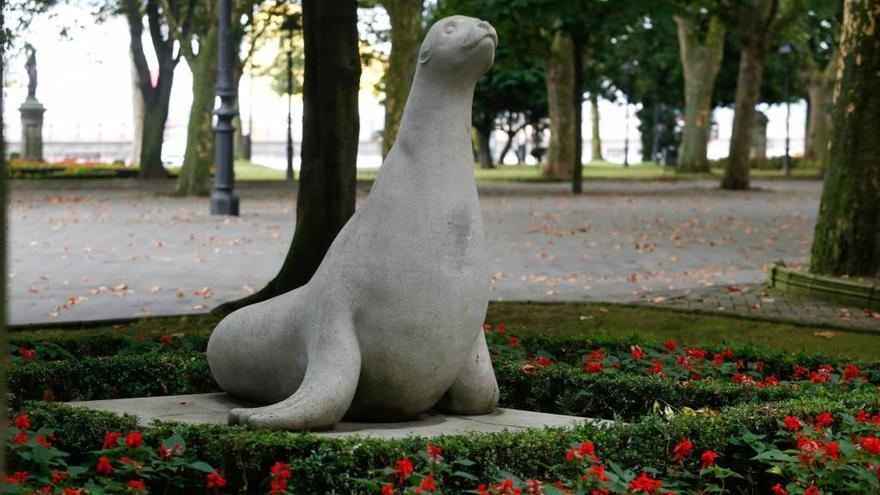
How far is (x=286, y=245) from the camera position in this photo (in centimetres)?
1920

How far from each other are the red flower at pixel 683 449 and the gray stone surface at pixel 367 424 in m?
0.44

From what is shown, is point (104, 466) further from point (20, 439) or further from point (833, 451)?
point (833, 451)

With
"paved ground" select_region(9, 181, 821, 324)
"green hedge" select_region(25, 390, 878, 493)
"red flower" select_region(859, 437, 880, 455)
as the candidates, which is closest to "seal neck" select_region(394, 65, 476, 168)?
"green hedge" select_region(25, 390, 878, 493)

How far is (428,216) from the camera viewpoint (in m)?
5.89

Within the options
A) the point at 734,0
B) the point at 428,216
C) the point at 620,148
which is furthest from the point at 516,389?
the point at 620,148

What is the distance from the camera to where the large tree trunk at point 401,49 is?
29.4 m

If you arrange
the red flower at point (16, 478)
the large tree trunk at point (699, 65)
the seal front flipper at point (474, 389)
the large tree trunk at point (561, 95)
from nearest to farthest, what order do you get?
the red flower at point (16, 478) < the seal front flipper at point (474, 389) < the large tree trunk at point (561, 95) < the large tree trunk at point (699, 65)

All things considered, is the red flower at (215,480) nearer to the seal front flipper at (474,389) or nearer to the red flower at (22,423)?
the red flower at (22,423)

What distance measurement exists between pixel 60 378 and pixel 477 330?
253cm

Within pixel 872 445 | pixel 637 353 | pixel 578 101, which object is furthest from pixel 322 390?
pixel 578 101

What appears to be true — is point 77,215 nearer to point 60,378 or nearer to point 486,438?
Answer: point 60,378

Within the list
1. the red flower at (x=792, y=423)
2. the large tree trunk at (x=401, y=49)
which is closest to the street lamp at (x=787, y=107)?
the large tree trunk at (x=401, y=49)

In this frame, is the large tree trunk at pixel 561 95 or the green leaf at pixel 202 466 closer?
the green leaf at pixel 202 466

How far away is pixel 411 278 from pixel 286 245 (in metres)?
13.6
